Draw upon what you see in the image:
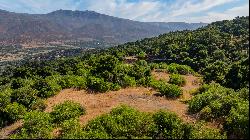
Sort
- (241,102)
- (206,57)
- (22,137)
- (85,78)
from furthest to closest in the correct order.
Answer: (206,57), (85,78), (241,102), (22,137)

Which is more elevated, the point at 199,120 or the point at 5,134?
the point at 199,120

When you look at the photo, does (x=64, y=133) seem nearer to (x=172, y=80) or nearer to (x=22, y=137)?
(x=22, y=137)

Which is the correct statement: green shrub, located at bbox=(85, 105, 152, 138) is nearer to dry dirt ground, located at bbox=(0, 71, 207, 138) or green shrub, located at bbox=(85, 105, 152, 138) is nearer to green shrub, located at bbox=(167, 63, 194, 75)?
dry dirt ground, located at bbox=(0, 71, 207, 138)

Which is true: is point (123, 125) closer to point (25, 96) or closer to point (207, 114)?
point (207, 114)

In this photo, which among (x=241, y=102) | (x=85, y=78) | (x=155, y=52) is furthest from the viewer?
(x=155, y=52)

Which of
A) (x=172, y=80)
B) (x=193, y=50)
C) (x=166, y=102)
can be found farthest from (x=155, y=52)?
(x=166, y=102)

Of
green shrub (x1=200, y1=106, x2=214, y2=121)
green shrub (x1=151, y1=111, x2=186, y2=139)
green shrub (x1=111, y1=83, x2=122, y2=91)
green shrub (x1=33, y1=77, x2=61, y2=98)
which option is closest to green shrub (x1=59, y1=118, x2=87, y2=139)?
green shrub (x1=151, y1=111, x2=186, y2=139)

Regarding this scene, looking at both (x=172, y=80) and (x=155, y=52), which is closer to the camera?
(x=172, y=80)
